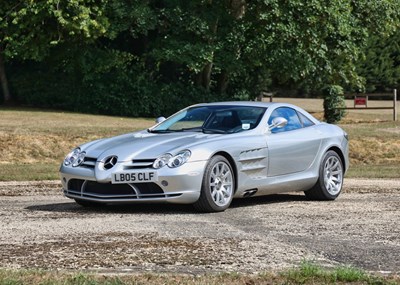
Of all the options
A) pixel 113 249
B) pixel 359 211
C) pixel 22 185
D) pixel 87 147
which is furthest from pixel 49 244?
pixel 22 185

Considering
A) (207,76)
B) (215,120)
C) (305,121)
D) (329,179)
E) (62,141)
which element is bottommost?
(62,141)

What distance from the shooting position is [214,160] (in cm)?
1162

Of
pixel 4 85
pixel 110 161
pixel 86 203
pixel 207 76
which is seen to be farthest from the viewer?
pixel 207 76

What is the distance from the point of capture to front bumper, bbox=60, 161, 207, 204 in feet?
37.3

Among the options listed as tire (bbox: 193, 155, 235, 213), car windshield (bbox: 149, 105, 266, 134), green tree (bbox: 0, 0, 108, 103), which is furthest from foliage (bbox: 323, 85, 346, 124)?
tire (bbox: 193, 155, 235, 213)

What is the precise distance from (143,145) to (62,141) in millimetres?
14716

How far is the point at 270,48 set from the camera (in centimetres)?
3975

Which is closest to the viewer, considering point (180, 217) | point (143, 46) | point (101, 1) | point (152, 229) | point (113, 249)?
point (113, 249)

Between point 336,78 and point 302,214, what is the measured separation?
3301cm

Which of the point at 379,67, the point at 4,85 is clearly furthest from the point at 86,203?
the point at 379,67

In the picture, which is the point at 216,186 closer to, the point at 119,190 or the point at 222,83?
the point at 119,190

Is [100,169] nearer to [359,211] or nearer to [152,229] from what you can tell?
[152,229]

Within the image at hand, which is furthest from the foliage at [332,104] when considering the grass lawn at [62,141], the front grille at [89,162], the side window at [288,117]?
the front grille at [89,162]

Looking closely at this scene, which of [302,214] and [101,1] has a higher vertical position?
[101,1]
